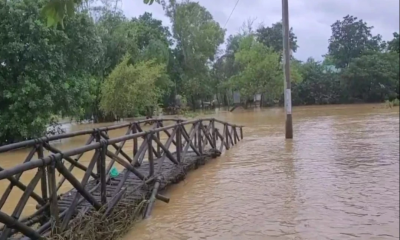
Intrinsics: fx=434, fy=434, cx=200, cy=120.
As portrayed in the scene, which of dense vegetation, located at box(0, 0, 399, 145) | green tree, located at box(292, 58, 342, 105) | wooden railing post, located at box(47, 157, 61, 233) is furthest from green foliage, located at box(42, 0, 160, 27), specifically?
green tree, located at box(292, 58, 342, 105)

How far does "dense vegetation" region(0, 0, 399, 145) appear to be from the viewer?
21.3 feet

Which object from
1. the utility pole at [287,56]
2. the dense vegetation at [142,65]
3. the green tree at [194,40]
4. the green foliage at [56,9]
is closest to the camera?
the green foliage at [56,9]

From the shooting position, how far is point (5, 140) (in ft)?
51.1

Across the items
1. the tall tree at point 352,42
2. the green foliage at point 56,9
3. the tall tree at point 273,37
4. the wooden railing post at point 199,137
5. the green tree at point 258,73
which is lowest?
the wooden railing post at point 199,137

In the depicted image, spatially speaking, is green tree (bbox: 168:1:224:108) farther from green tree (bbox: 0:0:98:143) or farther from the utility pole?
the utility pole

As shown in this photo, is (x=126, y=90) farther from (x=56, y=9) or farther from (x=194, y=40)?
(x=56, y=9)

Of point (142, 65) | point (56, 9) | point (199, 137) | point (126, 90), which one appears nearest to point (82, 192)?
point (56, 9)

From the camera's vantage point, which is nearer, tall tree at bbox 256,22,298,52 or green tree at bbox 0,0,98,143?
green tree at bbox 0,0,98,143

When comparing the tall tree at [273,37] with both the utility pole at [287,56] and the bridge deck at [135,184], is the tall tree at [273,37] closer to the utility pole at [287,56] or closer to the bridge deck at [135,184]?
the utility pole at [287,56]

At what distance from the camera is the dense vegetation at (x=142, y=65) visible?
6.50m

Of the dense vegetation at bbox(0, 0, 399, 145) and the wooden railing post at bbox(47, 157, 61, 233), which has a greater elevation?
the dense vegetation at bbox(0, 0, 399, 145)

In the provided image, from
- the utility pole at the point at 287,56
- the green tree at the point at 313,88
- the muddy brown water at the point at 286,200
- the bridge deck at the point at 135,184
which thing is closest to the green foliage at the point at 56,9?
the muddy brown water at the point at 286,200

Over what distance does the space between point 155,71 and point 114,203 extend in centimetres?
2299

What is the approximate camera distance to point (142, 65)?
2739cm
